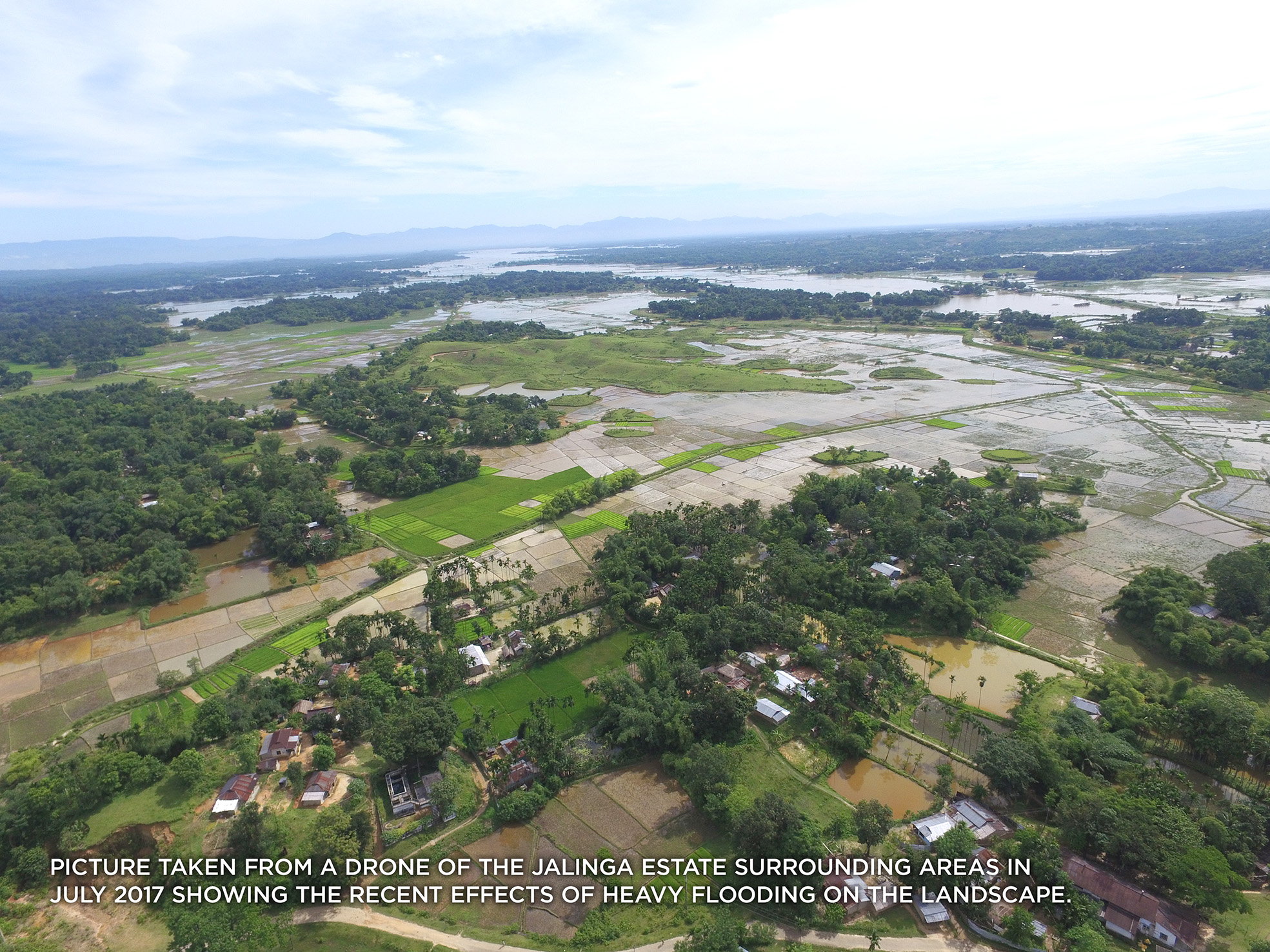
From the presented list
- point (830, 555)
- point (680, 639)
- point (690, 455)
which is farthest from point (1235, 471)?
point (680, 639)

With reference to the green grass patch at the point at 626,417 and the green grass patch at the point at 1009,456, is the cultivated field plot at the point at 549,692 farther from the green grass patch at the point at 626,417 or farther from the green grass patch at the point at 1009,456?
the green grass patch at the point at 626,417

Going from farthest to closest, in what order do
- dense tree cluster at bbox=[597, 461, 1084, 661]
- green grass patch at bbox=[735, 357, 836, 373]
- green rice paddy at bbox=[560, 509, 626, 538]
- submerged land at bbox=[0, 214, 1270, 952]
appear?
green grass patch at bbox=[735, 357, 836, 373] < green rice paddy at bbox=[560, 509, 626, 538] < dense tree cluster at bbox=[597, 461, 1084, 661] < submerged land at bbox=[0, 214, 1270, 952]

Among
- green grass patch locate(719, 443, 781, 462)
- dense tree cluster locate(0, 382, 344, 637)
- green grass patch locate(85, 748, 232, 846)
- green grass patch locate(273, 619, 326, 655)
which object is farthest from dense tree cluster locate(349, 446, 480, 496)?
green grass patch locate(85, 748, 232, 846)

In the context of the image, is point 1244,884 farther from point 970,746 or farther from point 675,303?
point 675,303

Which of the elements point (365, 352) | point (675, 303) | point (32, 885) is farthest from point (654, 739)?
point (675, 303)

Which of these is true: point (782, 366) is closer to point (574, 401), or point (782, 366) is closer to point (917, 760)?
point (574, 401)

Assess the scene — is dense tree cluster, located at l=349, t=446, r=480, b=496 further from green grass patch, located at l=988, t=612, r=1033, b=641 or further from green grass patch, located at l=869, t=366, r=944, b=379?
green grass patch, located at l=869, t=366, r=944, b=379
